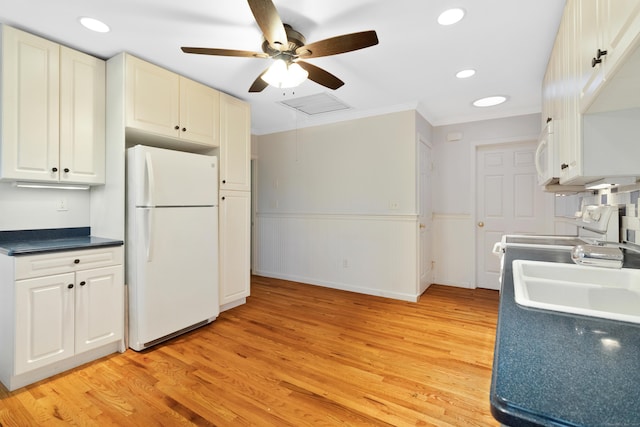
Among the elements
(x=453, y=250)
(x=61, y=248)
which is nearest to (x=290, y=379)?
(x=61, y=248)

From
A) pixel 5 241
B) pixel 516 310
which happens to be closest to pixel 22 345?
pixel 5 241

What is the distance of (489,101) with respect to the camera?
3.48 meters

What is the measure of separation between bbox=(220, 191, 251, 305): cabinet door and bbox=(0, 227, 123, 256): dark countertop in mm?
986

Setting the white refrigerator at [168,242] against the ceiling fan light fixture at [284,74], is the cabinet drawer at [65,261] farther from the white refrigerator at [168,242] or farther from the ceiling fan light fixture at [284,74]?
the ceiling fan light fixture at [284,74]

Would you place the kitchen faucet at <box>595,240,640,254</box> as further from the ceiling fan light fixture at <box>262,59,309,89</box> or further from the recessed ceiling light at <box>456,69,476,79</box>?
the ceiling fan light fixture at <box>262,59,309,89</box>

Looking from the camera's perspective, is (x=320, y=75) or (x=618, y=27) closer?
(x=618, y=27)

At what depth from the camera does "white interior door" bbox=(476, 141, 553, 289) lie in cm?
382

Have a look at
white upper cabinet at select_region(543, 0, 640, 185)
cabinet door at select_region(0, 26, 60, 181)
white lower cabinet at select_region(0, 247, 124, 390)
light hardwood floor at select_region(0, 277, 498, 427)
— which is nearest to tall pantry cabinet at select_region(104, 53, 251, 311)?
cabinet door at select_region(0, 26, 60, 181)

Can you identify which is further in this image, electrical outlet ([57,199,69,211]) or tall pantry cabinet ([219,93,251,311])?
tall pantry cabinet ([219,93,251,311])

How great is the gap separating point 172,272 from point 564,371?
2.63 m

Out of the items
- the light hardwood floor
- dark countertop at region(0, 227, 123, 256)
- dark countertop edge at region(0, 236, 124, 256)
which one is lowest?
the light hardwood floor

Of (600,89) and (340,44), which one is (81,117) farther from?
(600,89)

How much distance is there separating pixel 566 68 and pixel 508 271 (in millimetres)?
1156

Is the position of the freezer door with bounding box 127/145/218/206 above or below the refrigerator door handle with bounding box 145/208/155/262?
above
